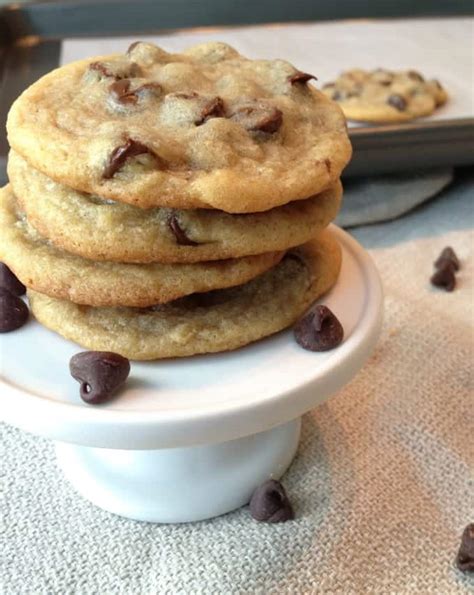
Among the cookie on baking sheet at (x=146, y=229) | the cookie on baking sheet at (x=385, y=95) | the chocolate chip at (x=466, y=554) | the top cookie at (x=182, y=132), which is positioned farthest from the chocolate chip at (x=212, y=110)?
the cookie on baking sheet at (x=385, y=95)

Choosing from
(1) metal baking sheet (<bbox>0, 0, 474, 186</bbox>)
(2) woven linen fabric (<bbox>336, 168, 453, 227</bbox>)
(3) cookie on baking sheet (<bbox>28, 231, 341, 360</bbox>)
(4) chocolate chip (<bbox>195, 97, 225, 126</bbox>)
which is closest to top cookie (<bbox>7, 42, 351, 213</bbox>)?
(4) chocolate chip (<bbox>195, 97, 225, 126</bbox>)

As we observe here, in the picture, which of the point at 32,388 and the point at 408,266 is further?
the point at 408,266

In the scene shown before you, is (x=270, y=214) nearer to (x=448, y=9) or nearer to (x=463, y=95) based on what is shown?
(x=463, y=95)

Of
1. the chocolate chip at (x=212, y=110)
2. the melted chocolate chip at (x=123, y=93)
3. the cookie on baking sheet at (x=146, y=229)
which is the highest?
the melted chocolate chip at (x=123, y=93)

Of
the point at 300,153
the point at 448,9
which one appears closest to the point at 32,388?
the point at 300,153

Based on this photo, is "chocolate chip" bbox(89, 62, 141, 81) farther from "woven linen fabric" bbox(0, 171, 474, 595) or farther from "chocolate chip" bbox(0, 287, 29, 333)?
"woven linen fabric" bbox(0, 171, 474, 595)

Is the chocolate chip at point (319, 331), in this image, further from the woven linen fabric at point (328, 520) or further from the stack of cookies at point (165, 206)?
the woven linen fabric at point (328, 520)

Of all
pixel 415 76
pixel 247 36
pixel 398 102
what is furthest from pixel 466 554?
pixel 247 36
